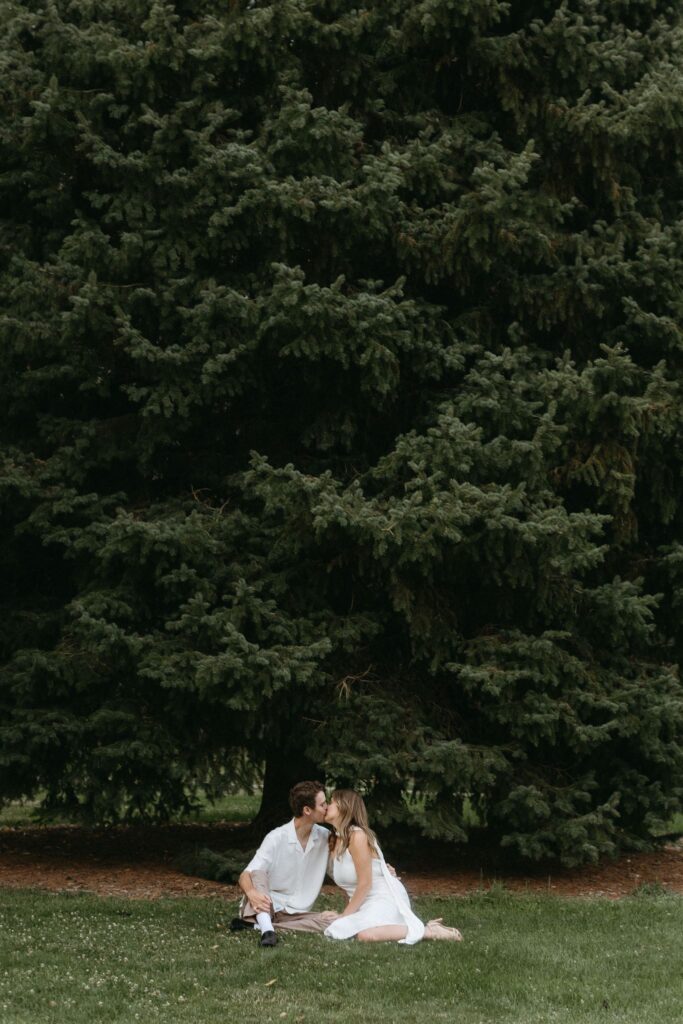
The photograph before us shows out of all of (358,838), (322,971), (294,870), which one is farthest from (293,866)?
(322,971)

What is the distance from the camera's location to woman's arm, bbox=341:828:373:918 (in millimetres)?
8180

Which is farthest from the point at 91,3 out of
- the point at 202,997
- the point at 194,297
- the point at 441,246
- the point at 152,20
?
the point at 202,997

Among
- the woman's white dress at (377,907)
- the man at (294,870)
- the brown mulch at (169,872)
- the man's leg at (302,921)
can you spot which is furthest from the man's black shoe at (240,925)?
the brown mulch at (169,872)

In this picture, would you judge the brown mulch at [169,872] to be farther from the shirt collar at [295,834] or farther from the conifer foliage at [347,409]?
the shirt collar at [295,834]

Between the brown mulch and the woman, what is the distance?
80.8 inches

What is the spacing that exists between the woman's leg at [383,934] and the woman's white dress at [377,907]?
22 mm

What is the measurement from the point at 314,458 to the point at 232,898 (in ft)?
11.9

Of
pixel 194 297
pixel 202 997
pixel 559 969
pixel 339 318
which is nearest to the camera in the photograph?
pixel 202 997

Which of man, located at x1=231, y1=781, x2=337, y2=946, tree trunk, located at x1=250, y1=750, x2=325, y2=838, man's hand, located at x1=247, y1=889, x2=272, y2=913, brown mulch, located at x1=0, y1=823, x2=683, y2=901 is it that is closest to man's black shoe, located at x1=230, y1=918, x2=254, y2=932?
man, located at x1=231, y1=781, x2=337, y2=946

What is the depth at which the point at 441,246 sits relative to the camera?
35.3 feet

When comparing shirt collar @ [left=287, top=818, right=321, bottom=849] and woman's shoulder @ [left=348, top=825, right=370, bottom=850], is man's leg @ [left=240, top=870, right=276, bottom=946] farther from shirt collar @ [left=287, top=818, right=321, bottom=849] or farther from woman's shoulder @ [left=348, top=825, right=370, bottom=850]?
woman's shoulder @ [left=348, top=825, right=370, bottom=850]

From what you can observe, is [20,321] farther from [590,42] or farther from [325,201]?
[590,42]

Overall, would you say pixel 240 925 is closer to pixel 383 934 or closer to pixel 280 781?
pixel 383 934

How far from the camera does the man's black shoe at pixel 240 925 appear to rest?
28.1 feet
